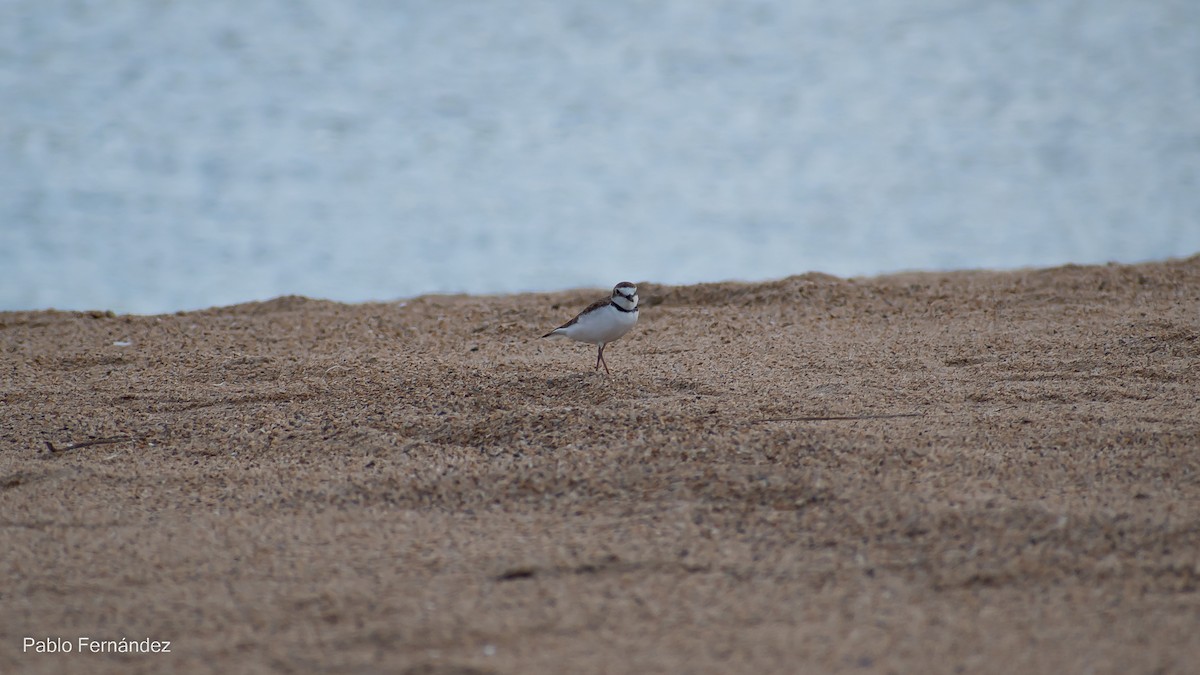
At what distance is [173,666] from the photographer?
2869 mm

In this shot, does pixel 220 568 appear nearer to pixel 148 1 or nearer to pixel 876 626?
pixel 876 626

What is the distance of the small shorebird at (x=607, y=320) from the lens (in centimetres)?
528

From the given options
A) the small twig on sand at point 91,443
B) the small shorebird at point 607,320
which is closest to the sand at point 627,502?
the small twig on sand at point 91,443

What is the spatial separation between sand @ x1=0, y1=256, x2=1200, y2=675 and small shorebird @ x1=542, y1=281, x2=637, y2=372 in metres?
0.18

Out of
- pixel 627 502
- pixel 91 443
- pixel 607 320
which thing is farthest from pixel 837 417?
pixel 91 443

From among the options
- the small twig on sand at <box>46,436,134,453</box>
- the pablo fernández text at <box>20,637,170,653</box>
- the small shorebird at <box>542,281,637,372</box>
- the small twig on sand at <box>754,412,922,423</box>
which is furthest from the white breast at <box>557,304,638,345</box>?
the pablo fernández text at <box>20,637,170,653</box>

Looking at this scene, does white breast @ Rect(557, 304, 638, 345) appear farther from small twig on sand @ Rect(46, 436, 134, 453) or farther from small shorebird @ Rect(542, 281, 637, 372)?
small twig on sand @ Rect(46, 436, 134, 453)

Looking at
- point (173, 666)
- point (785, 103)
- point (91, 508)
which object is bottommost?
point (173, 666)

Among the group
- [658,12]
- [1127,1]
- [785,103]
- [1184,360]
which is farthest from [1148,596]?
[1127,1]

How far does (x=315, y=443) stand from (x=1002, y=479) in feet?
8.28

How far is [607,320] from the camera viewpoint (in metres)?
5.27

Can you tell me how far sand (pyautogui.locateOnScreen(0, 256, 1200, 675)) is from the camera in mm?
2910

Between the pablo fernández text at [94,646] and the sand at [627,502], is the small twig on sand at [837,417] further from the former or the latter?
the pablo fernández text at [94,646]

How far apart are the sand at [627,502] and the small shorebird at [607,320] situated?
179mm
